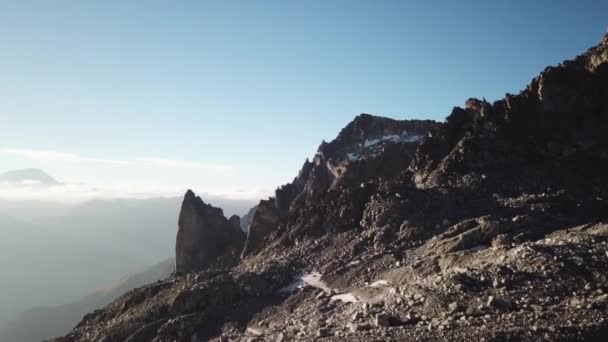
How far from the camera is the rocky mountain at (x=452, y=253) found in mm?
24156

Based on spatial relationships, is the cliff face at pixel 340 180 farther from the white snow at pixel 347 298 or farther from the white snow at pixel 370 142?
the white snow at pixel 347 298

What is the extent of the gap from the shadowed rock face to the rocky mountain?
1569cm

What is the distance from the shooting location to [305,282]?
144 ft

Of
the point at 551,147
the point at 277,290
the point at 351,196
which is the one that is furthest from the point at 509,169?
the point at 277,290

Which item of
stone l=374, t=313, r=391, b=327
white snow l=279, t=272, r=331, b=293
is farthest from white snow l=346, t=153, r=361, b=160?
stone l=374, t=313, r=391, b=327

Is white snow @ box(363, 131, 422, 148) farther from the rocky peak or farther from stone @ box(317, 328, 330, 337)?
stone @ box(317, 328, 330, 337)

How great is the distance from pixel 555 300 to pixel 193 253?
78.8 meters

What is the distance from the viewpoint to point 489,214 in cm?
4281

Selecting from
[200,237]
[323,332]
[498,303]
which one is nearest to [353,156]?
[200,237]

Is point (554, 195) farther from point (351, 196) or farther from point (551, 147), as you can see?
point (351, 196)

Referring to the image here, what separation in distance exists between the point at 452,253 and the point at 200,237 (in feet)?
222

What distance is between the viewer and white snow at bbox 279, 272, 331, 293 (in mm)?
41812

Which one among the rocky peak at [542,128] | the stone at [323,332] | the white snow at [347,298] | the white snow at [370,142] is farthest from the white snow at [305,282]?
the white snow at [370,142]

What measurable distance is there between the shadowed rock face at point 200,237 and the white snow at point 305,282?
44978mm
